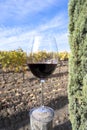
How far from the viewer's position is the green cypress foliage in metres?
3.33

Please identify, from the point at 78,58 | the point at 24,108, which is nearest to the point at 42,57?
the point at 78,58

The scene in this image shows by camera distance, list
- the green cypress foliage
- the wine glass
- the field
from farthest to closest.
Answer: the field, the green cypress foliage, the wine glass

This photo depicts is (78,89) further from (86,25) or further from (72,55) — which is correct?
(86,25)

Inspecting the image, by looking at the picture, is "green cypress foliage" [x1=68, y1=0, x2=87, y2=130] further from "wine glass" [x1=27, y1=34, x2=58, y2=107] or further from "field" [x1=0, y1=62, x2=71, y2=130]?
"field" [x1=0, y1=62, x2=71, y2=130]

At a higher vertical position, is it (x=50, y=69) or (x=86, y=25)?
(x=86, y=25)

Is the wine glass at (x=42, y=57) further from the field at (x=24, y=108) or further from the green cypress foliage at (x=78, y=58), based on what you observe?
the field at (x=24, y=108)

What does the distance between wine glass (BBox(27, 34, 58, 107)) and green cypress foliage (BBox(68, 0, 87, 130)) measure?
256mm

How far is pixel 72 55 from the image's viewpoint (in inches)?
136

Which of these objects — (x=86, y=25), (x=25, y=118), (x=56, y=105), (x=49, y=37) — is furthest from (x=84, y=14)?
(x=56, y=105)

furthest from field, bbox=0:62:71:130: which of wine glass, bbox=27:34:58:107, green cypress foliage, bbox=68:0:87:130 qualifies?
wine glass, bbox=27:34:58:107

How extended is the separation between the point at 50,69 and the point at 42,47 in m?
0.33

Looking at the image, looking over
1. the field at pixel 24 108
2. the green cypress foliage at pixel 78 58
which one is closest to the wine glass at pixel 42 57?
the green cypress foliage at pixel 78 58

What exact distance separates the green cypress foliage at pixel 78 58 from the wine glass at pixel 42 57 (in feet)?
0.84

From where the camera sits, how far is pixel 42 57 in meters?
3.25
